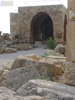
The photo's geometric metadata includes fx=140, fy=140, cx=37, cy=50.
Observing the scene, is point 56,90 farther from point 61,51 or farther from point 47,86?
point 61,51

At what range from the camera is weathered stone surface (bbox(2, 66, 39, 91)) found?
2668 mm

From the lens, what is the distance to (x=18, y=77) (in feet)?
9.23

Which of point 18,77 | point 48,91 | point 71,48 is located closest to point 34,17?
point 18,77

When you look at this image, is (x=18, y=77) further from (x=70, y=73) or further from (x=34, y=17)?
(x=34, y=17)

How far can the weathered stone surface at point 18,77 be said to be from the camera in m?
2.67

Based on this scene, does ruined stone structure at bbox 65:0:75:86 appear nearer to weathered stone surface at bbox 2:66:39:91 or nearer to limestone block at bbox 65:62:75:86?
limestone block at bbox 65:62:75:86

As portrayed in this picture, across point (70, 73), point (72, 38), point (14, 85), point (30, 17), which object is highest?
point (30, 17)

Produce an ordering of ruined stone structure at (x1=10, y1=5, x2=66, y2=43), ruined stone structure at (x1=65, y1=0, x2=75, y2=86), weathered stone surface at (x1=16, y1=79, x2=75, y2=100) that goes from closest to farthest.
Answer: weathered stone surface at (x1=16, y1=79, x2=75, y2=100) → ruined stone structure at (x1=65, y1=0, x2=75, y2=86) → ruined stone structure at (x1=10, y1=5, x2=66, y2=43)

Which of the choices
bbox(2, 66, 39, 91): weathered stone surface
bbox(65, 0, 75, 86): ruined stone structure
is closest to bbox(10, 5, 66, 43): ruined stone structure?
bbox(2, 66, 39, 91): weathered stone surface

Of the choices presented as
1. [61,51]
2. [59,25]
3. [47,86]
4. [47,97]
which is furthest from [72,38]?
[59,25]

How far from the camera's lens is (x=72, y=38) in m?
2.49

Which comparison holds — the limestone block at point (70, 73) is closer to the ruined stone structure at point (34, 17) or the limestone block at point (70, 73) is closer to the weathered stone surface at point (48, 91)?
the weathered stone surface at point (48, 91)

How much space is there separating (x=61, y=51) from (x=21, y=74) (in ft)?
20.8

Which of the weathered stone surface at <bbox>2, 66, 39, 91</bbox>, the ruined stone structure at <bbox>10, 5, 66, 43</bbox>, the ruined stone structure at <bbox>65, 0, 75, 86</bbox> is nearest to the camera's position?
the ruined stone structure at <bbox>65, 0, 75, 86</bbox>
